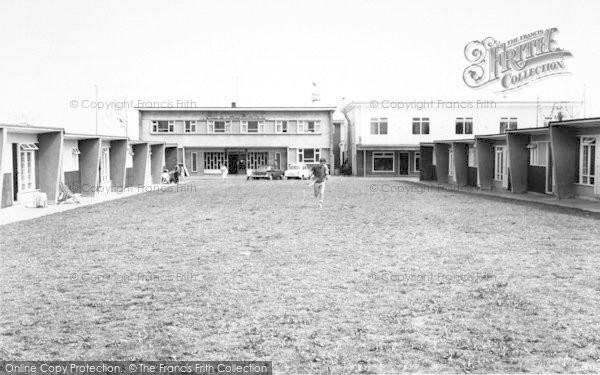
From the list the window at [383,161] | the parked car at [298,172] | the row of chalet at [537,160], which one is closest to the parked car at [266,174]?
the parked car at [298,172]

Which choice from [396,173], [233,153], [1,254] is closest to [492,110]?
[396,173]

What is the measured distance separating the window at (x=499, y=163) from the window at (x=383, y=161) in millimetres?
22895

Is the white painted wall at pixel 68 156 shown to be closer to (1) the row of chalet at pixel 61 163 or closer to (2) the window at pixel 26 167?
(1) the row of chalet at pixel 61 163

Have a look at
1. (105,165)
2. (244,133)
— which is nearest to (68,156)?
(105,165)

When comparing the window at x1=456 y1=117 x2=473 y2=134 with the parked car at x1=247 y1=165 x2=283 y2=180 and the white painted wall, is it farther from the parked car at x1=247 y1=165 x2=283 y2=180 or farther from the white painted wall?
the white painted wall

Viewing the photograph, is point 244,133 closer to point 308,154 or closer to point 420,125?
point 308,154

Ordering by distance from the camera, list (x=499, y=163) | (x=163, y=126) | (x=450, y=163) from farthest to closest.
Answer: (x=163, y=126)
(x=450, y=163)
(x=499, y=163)

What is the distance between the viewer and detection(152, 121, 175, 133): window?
59.7 metres

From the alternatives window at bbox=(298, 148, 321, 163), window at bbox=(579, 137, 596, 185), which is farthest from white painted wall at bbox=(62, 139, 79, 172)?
window at bbox=(298, 148, 321, 163)

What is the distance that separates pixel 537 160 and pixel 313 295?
23.8m

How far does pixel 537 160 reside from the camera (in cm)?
2995

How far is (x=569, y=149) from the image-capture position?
26203 mm

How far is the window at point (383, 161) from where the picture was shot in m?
57.9

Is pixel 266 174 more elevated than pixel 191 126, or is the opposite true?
pixel 191 126
